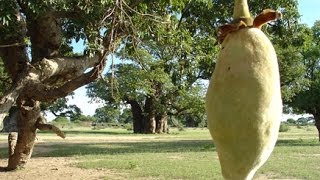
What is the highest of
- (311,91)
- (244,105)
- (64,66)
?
(311,91)

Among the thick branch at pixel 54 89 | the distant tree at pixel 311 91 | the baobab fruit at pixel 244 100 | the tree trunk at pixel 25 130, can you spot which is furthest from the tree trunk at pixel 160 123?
the baobab fruit at pixel 244 100

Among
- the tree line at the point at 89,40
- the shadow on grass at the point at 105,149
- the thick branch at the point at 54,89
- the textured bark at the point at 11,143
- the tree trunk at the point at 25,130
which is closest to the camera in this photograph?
the tree line at the point at 89,40

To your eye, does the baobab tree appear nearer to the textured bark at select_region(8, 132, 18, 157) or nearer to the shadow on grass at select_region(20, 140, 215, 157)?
the textured bark at select_region(8, 132, 18, 157)

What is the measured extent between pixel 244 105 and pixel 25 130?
36.1ft

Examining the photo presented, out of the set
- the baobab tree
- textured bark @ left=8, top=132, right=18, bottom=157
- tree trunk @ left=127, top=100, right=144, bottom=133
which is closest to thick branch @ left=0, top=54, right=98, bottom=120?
the baobab tree

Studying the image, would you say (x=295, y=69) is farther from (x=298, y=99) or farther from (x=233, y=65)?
(x=233, y=65)

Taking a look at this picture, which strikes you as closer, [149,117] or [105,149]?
[105,149]

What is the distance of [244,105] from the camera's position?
3.69 ft

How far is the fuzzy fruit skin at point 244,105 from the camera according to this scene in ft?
3.70

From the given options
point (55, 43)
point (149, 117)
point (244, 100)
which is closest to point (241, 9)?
point (244, 100)

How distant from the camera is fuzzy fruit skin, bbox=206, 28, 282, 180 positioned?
1128mm

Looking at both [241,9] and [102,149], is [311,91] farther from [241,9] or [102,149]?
[241,9]

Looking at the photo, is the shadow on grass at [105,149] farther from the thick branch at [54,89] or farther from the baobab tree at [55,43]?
the thick branch at [54,89]

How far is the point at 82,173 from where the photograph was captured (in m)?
13.6
